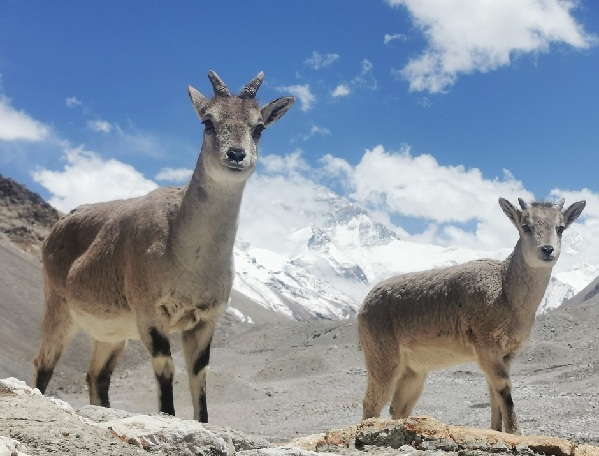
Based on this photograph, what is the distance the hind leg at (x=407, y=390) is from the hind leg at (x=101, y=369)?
5144mm

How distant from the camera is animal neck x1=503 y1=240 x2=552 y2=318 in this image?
1398 cm

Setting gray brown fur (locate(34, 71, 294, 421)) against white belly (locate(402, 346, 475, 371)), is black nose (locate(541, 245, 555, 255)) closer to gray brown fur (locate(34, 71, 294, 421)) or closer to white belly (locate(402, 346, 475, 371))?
white belly (locate(402, 346, 475, 371))

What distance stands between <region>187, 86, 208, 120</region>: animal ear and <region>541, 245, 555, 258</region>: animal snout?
666 centimetres

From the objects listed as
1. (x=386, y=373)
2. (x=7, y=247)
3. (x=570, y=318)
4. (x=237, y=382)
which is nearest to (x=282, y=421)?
(x=237, y=382)

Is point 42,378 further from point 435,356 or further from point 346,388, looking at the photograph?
point 346,388

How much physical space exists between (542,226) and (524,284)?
1102 mm

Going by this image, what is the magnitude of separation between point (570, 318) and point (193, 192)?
146 ft

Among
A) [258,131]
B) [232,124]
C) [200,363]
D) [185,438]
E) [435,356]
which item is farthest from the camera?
[435,356]

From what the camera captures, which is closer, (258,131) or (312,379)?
(258,131)

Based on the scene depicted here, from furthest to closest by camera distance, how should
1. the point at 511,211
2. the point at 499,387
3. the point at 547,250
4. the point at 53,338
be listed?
the point at 511,211 < the point at 547,250 < the point at 499,387 < the point at 53,338

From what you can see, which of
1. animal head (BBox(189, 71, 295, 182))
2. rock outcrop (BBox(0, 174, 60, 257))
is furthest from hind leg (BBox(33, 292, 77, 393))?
rock outcrop (BBox(0, 174, 60, 257))

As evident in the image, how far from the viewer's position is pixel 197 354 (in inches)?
408

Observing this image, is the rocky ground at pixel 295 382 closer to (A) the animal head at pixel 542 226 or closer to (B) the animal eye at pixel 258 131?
(A) the animal head at pixel 542 226

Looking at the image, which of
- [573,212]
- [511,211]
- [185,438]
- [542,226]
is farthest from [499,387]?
[185,438]
